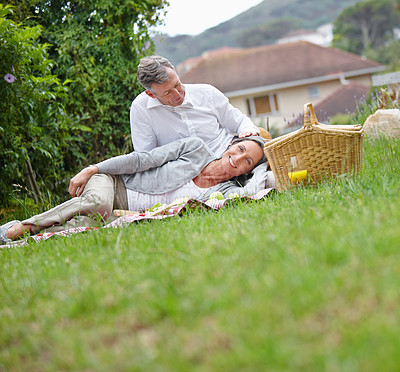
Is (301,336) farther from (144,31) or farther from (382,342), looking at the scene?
(144,31)

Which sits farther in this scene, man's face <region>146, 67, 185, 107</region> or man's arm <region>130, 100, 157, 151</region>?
man's arm <region>130, 100, 157, 151</region>

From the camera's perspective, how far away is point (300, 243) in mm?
2105

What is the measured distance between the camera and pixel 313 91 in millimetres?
31281

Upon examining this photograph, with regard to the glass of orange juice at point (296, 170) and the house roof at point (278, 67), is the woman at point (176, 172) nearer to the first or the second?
the glass of orange juice at point (296, 170)

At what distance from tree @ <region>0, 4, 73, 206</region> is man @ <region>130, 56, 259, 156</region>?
3.09ft

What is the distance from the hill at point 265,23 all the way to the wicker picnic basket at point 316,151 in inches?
2807

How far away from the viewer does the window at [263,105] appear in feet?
98.8

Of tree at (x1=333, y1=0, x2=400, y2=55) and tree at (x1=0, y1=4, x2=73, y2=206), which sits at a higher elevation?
tree at (x1=333, y1=0, x2=400, y2=55)

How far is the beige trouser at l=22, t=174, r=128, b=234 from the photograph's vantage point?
4328mm

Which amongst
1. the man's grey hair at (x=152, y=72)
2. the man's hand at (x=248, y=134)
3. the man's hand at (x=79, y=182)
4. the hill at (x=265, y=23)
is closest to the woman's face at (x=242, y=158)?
the man's hand at (x=248, y=134)

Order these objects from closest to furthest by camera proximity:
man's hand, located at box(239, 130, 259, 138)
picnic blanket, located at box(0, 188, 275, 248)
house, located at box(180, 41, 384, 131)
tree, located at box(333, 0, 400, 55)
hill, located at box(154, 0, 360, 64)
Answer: picnic blanket, located at box(0, 188, 275, 248), man's hand, located at box(239, 130, 259, 138), house, located at box(180, 41, 384, 131), tree, located at box(333, 0, 400, 55), hill, located at box(154, 0, 360, 64)

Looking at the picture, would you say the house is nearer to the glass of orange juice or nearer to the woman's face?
the woman's face

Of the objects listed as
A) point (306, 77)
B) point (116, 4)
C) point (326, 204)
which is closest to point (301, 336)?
point (326, 204)

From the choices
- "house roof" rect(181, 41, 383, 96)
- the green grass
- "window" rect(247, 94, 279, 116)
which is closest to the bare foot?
the green grass
